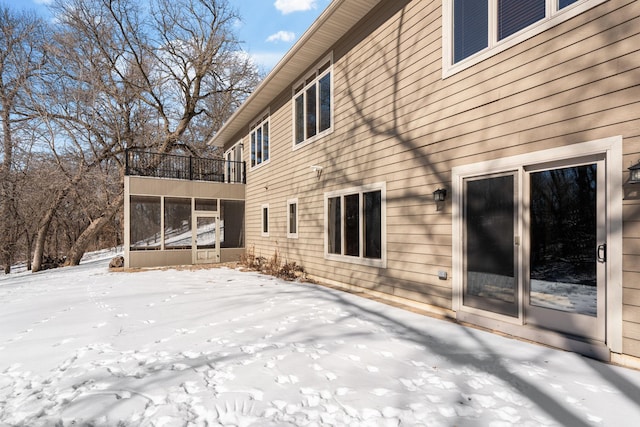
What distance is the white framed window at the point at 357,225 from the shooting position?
17.7 ft

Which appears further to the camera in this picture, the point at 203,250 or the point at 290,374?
the point at 203,250

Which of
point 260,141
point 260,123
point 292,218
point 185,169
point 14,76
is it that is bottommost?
point 292,218

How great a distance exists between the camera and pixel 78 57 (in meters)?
13.3

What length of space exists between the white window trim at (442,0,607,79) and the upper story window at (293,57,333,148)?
294 centimetres

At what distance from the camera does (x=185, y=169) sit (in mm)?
11891

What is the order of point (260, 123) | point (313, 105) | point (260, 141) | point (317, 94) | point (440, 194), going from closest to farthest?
point (440, 194) < point (317, 94) < point (313, 105) < point (260, 123) < point (260, 141)

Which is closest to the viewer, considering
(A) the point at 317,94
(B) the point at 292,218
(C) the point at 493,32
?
(C) the point at 493,32

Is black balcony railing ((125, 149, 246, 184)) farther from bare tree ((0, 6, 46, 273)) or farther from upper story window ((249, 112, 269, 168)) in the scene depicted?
bare tree ((0, 6, 46, 273))

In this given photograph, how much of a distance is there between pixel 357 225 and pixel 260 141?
6.14 metres

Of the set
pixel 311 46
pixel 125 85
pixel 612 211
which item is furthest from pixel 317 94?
pixel 125 85

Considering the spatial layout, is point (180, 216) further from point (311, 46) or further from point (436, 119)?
point (436, 119)

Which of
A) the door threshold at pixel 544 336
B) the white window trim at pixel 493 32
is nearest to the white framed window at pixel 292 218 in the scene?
the white window trim at pixel 493 32

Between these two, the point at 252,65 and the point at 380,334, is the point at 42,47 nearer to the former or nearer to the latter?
the point at 252,65

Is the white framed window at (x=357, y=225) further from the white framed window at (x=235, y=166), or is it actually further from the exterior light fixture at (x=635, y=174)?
the white framed window at (x=235, y=166)
